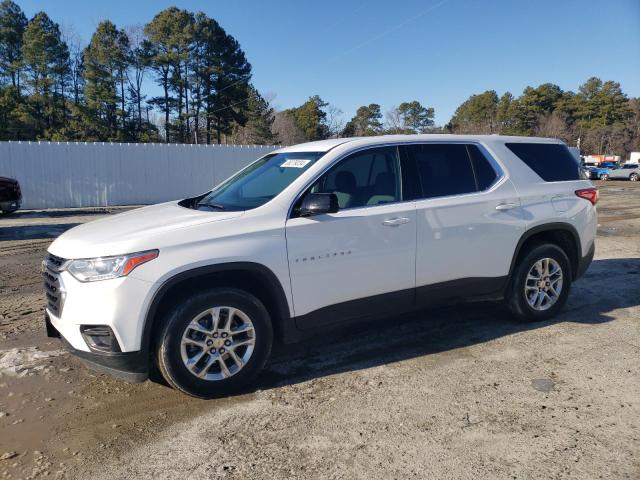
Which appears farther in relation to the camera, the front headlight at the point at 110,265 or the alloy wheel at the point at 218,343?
the alloy wheel at the point at 218,343

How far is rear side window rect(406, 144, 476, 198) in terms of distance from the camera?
171 inches

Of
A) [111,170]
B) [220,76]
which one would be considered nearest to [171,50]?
[220,76]

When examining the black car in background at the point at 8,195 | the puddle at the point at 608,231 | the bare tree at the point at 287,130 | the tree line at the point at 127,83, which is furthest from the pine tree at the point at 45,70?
the puddle at the point at 608,231

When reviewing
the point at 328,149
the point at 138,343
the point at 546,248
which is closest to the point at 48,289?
the point at 138,343

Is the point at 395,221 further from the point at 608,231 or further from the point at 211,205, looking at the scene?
the point at 608,231

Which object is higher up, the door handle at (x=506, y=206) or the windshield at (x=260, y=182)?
the windshield at (x=260, y=182)

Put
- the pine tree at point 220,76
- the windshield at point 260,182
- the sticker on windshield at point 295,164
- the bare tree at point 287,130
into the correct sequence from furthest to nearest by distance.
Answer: the bare tree at point 287,130 → the pine tree at point 220,76 → the sticker on windshield at point 295,164 → the windshield at point 260,182

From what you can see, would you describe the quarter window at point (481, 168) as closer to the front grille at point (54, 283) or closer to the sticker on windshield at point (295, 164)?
the sticker on windshield at point (295, 164)

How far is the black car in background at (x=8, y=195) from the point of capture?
43.1ft

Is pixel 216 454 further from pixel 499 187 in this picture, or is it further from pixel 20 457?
pixel 499 187

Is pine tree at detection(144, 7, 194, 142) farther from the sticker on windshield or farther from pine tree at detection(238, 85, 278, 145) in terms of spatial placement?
the sticker on windshield

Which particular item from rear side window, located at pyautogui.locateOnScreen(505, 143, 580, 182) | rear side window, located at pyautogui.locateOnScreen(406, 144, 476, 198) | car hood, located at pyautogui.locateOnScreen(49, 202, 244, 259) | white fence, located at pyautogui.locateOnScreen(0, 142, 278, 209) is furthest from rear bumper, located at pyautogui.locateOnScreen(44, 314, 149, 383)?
white fence, located at pyautogui.locateOnScreen(0, 142, 278, 209)

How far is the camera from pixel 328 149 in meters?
4.12

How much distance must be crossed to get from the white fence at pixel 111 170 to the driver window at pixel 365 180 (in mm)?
16930
